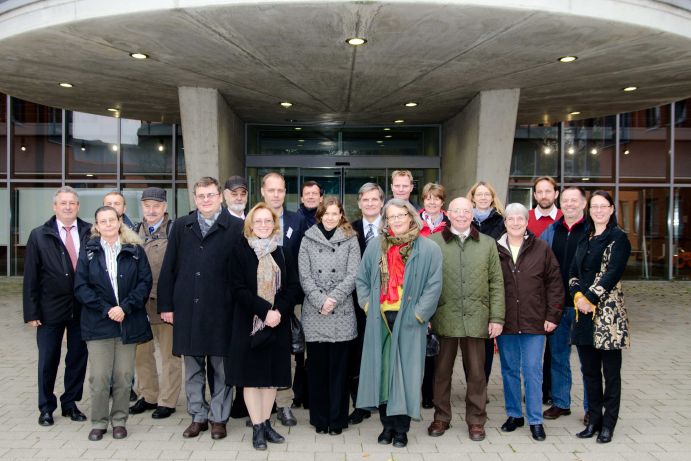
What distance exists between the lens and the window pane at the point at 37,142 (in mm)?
17406

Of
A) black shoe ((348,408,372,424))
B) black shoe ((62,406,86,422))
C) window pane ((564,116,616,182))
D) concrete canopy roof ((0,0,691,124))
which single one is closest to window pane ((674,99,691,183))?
Result: window pane ((564,116,616,182))

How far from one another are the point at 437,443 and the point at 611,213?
2241 mm

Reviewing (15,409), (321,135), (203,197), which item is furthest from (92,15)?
(321,135)

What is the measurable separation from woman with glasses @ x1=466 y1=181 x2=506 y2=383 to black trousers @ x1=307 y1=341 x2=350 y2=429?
1433 millimetres

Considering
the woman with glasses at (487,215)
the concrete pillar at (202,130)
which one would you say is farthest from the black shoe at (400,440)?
the concrete pillar at (202,130)

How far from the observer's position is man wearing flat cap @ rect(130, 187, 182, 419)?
527 centimetres

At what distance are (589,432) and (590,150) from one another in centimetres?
1367

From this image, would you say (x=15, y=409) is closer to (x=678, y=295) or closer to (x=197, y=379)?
(x=197, y=379)

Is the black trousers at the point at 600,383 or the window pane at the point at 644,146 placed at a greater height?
the window pane at the point at 644,146

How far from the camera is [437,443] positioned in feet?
15.2

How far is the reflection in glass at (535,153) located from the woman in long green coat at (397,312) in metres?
12.7

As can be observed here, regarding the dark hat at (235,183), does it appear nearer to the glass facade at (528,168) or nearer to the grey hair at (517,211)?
the grey hair at (517,211)

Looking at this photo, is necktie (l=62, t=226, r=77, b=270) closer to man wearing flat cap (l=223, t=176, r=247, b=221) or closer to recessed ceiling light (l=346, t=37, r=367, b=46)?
man wearing flat cap (l=223, t=176, r=247, b=221)

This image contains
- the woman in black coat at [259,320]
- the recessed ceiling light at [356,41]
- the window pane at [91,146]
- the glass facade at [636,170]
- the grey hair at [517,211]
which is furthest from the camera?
the window pane at [91,146]
